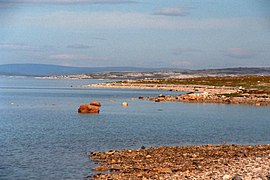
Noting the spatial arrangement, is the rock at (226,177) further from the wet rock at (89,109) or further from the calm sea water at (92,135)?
the wet rock at (89,109)

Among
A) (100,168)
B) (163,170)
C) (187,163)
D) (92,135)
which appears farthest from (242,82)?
(163,170)

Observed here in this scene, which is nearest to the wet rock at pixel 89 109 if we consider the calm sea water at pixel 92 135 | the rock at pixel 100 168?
the calm sea water at pixel 92 135

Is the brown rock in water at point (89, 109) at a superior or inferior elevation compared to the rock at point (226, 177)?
inferior

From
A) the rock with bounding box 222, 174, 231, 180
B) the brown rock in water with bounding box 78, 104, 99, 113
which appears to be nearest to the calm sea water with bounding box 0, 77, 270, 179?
the brown rock in water with bounding box 78, 104, 99, 113

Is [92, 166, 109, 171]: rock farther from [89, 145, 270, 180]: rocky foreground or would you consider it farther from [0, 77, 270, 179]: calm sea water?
[0, 77, 270, 179]: calm sea water

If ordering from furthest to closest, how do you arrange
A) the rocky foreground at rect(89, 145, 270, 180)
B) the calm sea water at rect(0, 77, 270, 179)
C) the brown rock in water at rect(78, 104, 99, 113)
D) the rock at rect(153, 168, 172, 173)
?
the brown rock in water at rect(78, 104, 99, 113)
the calm sea water at rect(0, 77, 270, 179)
the rock at rect(153, 168, 172, 173)
the rocky foreground at rect(89, 145, 270, 180)

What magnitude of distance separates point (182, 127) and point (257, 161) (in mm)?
20211

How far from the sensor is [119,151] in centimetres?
2836

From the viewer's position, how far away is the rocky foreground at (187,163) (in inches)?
813

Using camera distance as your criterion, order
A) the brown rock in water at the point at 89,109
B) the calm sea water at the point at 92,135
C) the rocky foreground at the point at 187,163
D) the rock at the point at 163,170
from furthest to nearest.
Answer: the brown rock in water at the point at 89,109, the calm sea water at the point at 92,135, the rock at the point at 163,170, the rocky foreground at the point at 187,163

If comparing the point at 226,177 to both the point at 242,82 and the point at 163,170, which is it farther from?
the point at 242,82

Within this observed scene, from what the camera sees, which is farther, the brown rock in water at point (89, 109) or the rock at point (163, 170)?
the brown rock in water at point (89, 109)

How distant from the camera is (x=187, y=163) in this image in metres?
24.2

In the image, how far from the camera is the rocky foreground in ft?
67.7
